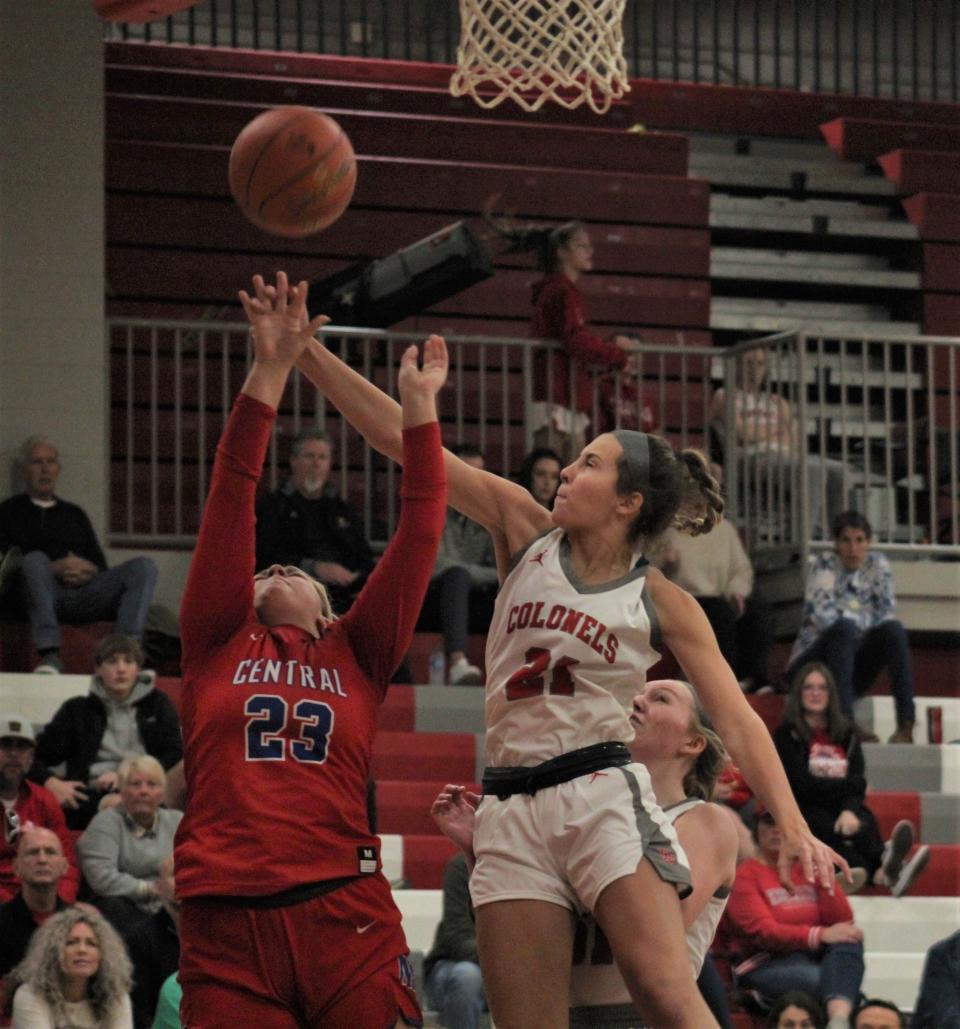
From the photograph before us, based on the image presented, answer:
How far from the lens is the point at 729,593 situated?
32.8ft

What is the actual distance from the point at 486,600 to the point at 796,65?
7.22 meters

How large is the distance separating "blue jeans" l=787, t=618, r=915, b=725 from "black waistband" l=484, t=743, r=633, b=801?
5.43m

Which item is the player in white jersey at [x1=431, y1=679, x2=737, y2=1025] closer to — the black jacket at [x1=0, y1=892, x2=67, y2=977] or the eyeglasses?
the black jacket at [x1=0, y1=892, x2=67, y2=977]

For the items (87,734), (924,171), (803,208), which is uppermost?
(924,171)

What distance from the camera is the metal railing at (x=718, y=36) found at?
15062 millimetres

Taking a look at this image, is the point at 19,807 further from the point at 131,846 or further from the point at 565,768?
the point at 565,768

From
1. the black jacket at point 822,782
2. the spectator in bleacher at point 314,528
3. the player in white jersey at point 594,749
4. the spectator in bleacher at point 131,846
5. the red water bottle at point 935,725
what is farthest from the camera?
the red water bottle at point 935,725

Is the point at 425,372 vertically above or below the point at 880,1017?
above

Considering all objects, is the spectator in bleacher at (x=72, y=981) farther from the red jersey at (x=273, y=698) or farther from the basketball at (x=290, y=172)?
the red jersey at (x=273, y=698)

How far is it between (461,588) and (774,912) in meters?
2.41

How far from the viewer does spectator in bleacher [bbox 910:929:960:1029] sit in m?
7.25

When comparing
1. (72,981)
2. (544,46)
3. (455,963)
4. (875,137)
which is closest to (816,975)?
(455,963)

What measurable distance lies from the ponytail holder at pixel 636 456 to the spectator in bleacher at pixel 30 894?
11.6 ft

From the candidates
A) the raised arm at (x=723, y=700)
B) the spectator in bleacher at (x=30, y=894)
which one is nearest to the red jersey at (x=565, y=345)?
the spectator in bleacher at (x=30, y=894)
